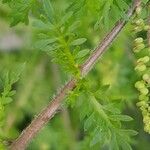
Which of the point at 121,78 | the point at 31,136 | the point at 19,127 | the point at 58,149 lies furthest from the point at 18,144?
the point at 19,127

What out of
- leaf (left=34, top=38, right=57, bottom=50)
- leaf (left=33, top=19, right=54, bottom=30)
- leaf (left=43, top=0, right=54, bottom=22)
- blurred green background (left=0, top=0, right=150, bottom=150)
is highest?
leaf (left=43, top=0, right=54, bottom=22)

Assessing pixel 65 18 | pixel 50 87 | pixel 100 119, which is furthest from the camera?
pixel 50 87

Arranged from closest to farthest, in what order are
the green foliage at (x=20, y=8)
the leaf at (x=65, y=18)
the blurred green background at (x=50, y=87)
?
1. the leaf at (x=65, y=18)
2. the green foliage at (x=20, y=8)
3. the blurred green background at (x=50, y=87)

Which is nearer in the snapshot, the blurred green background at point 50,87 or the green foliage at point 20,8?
the green foliage at point 20,8

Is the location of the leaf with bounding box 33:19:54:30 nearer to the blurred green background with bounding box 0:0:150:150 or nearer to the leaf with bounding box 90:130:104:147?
the leaf with bounding box 90:130:104:147

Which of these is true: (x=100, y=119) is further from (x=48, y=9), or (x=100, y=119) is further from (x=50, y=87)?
(x=50, y=87)

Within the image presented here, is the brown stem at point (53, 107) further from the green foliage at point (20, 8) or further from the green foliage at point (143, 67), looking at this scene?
the green foliage at point (20, 8)

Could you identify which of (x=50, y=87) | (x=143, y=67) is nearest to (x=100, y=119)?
(x=143, y=67)

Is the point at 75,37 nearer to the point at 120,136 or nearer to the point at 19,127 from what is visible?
the point at 120,136

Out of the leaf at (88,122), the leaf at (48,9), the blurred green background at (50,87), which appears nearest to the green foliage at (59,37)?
the leaf at (48,9)

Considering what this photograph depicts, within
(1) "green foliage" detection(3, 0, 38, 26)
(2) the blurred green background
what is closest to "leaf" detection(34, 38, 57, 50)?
(1) "green foliage" detection(3, 0, 38, 26)

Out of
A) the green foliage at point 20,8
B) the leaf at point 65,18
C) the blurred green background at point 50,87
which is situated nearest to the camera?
the leaf at point 65,18
